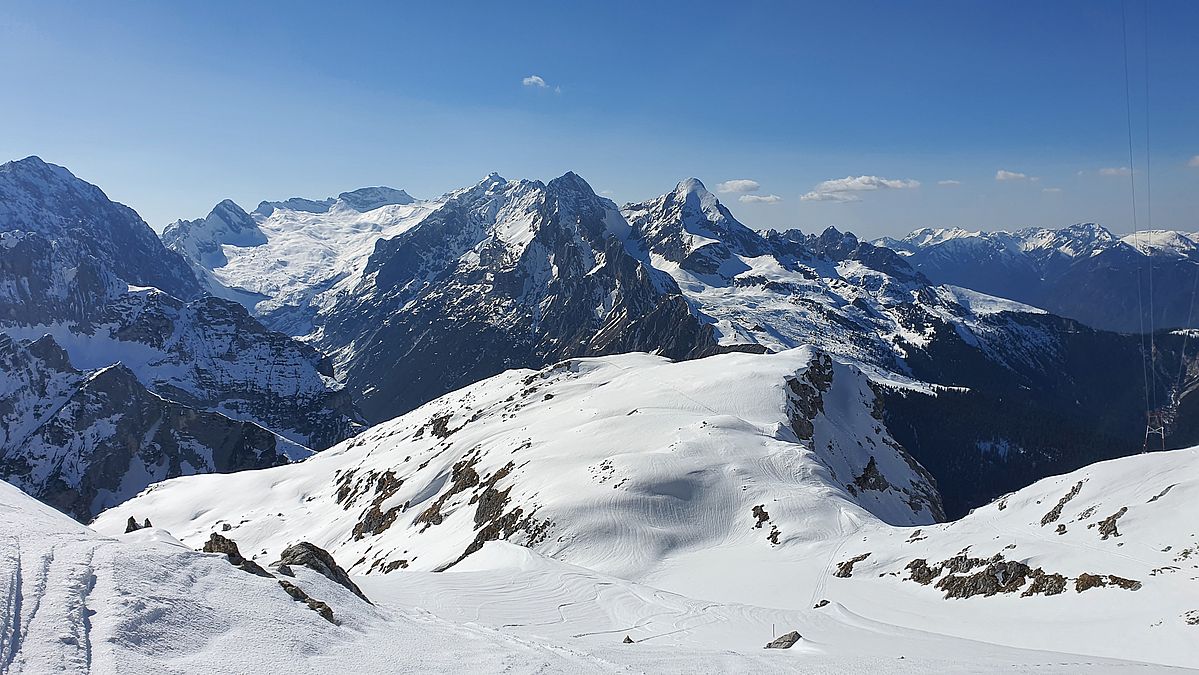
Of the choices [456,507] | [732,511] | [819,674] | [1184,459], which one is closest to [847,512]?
[732,511]

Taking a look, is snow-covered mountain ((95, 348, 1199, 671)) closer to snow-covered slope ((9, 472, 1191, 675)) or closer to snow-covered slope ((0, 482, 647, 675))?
snow-covered slope ((9, 472, 1191, 675))

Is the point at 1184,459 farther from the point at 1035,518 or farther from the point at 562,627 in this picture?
the point at 562,627

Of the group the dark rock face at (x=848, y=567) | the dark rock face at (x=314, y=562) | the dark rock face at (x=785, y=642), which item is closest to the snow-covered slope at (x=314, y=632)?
the dark rock face at (x=785, y=642)

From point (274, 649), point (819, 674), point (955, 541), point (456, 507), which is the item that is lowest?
point (456, 507)

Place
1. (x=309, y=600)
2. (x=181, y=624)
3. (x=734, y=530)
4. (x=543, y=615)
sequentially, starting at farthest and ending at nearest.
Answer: (x=734, y=530), (x=543, y=615), (x=309, y=600), (x=181, y=624)

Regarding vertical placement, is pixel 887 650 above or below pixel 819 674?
below

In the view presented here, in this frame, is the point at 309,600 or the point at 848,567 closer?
the point at 309,600

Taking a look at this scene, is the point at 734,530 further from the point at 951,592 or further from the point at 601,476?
the point at 951,592

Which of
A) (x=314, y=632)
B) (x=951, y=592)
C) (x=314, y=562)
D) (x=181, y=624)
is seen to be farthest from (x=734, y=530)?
(x=181, y=624)
